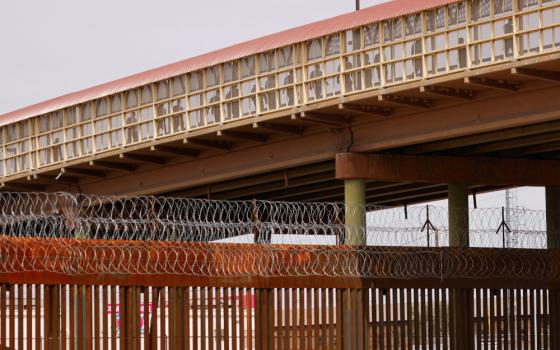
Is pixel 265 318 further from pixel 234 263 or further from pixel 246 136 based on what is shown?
pixel 246 136

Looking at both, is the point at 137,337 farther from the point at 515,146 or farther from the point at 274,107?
the point at 515,146

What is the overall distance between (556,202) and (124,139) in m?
15.2

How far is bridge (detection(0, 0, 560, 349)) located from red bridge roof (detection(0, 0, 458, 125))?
11cm

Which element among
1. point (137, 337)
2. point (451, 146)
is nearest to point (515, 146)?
point (451, 146)

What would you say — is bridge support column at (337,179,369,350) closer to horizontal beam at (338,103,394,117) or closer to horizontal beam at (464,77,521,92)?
horizontal beam at (338,103,394,117)

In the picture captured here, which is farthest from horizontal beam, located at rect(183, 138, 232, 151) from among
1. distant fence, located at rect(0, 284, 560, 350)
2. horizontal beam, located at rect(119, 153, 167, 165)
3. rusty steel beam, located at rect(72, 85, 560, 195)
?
distant fence, located at rect(0, 284, 560, 350)

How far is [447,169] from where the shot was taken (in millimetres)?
46281

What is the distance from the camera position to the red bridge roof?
1624 inches

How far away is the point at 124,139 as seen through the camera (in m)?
51.0

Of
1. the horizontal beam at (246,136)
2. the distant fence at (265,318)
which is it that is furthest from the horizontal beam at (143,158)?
the distant fence at (265,318)

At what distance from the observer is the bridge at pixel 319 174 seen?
110 ft

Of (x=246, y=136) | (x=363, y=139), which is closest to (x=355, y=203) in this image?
(x=363, y=139)

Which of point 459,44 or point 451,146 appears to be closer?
point 459,44

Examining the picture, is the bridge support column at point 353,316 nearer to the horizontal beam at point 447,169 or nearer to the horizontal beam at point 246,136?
the horizontal beam at point 447,169
